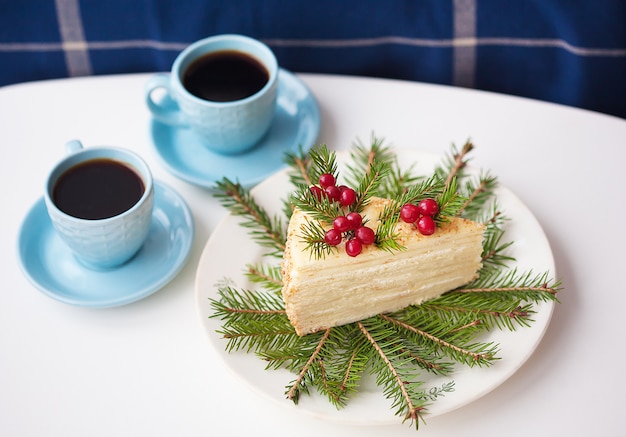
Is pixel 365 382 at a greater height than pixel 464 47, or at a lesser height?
lesser

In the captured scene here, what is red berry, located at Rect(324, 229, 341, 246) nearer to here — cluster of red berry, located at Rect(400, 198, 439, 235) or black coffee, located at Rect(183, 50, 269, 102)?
cluster of red berry, located at Rect(400, 198, 439, 235)

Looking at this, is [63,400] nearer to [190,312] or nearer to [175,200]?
[190,312]

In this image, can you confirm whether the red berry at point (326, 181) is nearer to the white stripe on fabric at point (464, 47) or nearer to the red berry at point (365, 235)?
the red berry at point (365, 235)

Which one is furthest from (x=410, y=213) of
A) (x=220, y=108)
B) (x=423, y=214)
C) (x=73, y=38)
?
(x=73, y=38)

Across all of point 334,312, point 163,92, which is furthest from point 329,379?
point 163,92

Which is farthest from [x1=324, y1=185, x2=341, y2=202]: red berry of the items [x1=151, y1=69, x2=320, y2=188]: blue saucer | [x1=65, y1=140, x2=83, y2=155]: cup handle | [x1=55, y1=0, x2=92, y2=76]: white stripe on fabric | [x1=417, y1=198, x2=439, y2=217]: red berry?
Answer: [x1=55, y1=0, x2=92, y2=76]: white stripe on fabric

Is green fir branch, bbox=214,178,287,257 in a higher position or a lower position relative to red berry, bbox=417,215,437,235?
lower

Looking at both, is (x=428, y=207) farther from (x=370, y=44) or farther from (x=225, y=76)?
(x=370, y=44)
